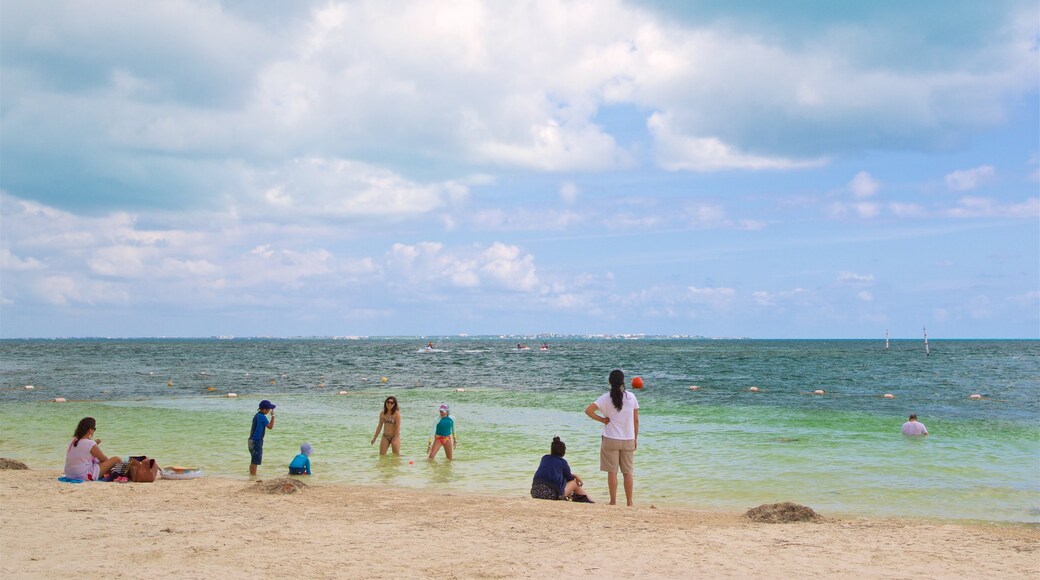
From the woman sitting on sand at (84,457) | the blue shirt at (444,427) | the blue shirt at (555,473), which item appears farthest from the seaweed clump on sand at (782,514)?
the woman sitting on sand at (84,457)

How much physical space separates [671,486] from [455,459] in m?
5.45

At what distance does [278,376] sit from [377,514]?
4558 centimetres

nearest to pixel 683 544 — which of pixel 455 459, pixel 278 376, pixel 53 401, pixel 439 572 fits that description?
pixel 439 572

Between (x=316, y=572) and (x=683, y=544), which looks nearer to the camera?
(x=316, y=572)

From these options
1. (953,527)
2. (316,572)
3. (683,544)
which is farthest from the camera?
(953,527)

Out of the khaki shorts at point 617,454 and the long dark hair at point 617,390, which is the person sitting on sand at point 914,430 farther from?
the long dark hair at point 617,390

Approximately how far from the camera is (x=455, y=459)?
17.3 meters

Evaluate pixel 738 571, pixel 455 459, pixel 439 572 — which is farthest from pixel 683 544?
pixel 455 459

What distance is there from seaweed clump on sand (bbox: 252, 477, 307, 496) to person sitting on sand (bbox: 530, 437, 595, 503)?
12.6 ft

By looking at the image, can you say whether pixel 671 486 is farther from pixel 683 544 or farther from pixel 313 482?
pixel 313 482

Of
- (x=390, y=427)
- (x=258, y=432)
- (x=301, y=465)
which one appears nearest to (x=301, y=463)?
(x=301, y=465)

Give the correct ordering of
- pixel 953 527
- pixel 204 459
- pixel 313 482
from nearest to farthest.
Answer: pixel 953 527
pixel 313 482
pixel 204 459

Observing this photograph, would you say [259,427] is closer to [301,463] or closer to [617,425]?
[301,463]

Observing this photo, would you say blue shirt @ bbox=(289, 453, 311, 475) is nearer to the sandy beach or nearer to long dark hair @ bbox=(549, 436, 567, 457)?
the sandy beach
